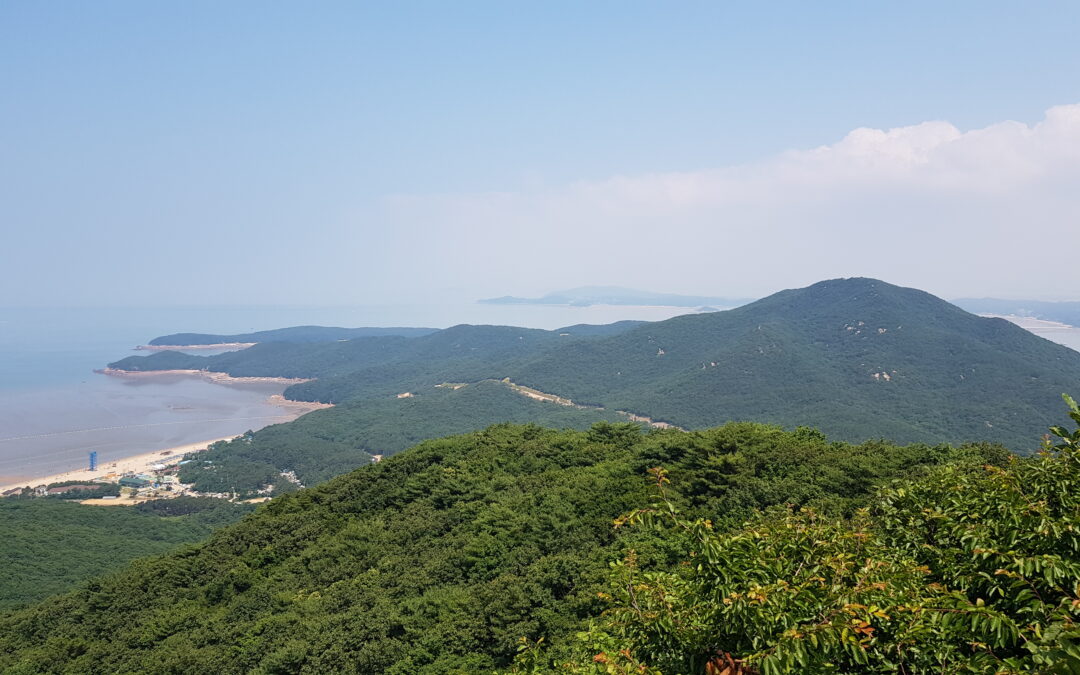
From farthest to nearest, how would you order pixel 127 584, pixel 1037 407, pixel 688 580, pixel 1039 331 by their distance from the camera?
pixel 1039 331 < pixel 1037 407 < pixel 127 584 < pixel 688 580

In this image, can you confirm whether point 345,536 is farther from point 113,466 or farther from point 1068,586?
point 113,466

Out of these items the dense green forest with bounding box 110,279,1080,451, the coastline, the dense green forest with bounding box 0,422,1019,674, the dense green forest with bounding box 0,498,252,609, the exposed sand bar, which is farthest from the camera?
the coastline

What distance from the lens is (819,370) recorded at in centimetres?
10631

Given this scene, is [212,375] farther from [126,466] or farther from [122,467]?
[122,467]

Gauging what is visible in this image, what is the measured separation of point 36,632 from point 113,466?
76.7 meters

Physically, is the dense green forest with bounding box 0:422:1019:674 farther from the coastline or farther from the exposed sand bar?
the coastline

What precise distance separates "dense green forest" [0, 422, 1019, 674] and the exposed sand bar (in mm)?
67130

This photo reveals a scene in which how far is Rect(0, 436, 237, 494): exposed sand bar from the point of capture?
77.9 m

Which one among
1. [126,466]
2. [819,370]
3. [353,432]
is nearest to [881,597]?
[126,466]

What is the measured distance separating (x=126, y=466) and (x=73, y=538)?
46405 mm

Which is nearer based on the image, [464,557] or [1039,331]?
[464,557]

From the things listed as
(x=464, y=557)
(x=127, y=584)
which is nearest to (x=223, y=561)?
(x=127, y=584)

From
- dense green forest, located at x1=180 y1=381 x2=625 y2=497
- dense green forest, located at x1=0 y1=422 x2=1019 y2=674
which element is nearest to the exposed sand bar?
dense green forest, located at x1=180 y1=381 x2=625 y2=497

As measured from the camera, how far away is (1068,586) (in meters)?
5.12
